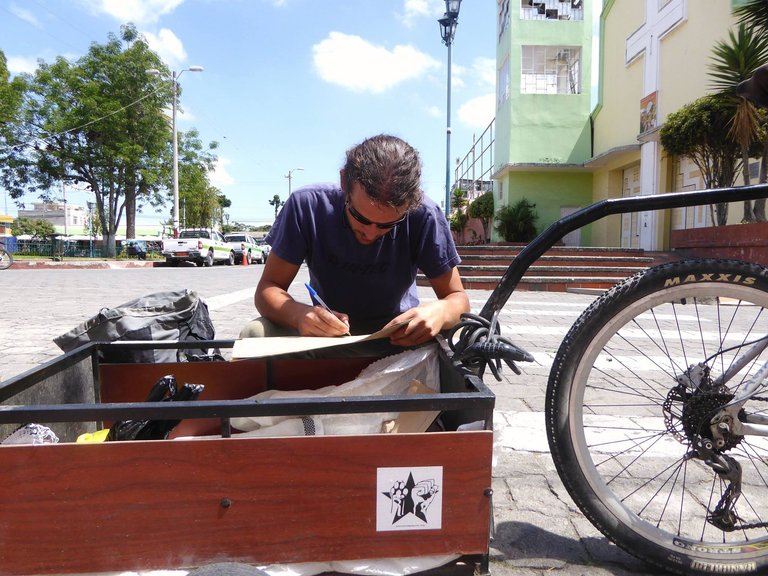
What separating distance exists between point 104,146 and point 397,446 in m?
27.2

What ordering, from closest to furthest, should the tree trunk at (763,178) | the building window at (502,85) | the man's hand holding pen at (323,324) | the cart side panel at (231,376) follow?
the man's hand holding pen at (323,324) → the cart side panel at (231,376) → the tree trunk at (763,178) → the building window at (502,85)

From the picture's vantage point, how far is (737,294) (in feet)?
5.10

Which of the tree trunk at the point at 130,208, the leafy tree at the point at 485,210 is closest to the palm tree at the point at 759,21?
the leafy tree at the point at 485,210

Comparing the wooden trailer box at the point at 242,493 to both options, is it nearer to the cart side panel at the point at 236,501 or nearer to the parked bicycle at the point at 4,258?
the cart side panel at the point at 236,501

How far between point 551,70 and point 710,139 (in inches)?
414

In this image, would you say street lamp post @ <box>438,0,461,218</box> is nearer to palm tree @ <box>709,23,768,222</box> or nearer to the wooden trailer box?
palm tree @ <box>709,23,768,222</box>

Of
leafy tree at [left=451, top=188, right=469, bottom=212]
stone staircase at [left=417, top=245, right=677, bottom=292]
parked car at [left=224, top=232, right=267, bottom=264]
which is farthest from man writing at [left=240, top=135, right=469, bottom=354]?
parked car at [left=224, top=232, right=267, bottom=264]

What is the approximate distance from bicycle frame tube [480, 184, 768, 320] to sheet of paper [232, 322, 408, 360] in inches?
13.2

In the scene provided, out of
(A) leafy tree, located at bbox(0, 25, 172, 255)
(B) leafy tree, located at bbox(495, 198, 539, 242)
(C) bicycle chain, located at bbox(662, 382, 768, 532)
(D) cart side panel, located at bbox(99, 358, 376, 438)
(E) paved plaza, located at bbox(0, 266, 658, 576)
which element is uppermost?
(A) leafy tree, located at bbox(0, 25, 172, 255)

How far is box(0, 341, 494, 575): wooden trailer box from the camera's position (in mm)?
1192

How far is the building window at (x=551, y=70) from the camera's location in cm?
1902

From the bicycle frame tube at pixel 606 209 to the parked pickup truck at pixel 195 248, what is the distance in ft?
76.4

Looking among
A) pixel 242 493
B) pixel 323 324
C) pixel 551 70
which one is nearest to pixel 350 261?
pixel 323 324

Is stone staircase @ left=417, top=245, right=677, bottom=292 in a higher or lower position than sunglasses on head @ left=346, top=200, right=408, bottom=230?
lower
